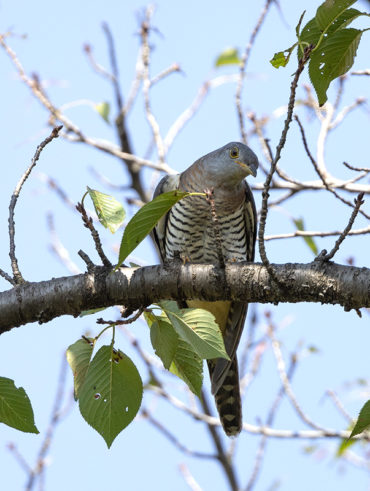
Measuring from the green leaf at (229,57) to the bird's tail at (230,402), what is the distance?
2.16 meters

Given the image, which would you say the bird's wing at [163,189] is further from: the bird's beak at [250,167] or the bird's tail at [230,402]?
the bird's tail at [230,402]

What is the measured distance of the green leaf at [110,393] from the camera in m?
2.02

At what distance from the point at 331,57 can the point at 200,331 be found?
872mm

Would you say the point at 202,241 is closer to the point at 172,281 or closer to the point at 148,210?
the point at 172,281

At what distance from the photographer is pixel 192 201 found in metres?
4.40

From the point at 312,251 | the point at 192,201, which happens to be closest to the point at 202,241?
the point at 192,201

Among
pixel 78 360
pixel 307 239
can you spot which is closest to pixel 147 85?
pixel 307 239

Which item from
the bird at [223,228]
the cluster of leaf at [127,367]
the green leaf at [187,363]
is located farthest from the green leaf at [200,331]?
the bird at [223,228]

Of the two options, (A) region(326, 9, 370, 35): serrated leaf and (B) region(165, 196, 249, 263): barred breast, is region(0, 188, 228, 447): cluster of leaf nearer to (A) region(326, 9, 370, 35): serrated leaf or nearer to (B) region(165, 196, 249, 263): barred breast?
(A) region(326, 9, 370, 35): serrated leaf

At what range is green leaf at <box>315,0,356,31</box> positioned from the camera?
1.78m

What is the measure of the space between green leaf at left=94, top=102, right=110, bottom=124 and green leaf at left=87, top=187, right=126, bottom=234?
2.14 metres

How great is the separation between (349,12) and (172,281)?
1.17 meters

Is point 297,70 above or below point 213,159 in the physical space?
below

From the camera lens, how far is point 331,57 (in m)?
1.93
